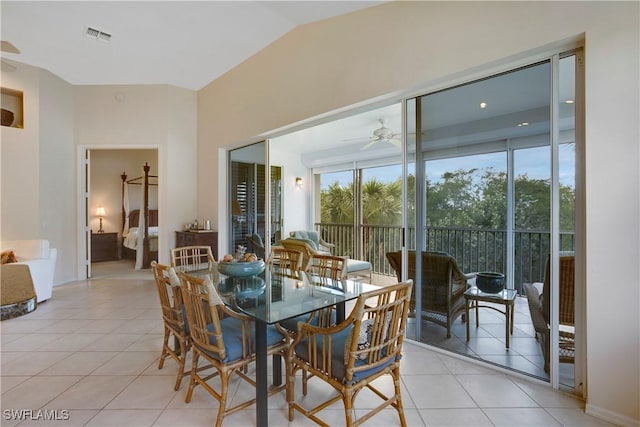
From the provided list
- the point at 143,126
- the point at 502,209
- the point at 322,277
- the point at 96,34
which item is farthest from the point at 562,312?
the point at 143,126

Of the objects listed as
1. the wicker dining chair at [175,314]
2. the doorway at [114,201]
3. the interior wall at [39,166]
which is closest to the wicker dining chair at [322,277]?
the wicker dining chair at [175,314]

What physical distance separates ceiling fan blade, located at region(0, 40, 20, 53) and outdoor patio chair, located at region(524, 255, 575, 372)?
21.8 ft

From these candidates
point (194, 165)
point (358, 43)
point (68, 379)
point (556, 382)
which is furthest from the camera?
point (194, 165)

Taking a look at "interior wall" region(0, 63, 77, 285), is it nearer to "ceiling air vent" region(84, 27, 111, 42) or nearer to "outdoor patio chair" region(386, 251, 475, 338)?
"ceiling air vent" region(84, 27, 111, 42)

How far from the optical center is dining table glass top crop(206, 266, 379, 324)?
1796mm

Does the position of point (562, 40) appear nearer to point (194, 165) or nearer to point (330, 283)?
point (330, 283)

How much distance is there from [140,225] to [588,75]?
716cm

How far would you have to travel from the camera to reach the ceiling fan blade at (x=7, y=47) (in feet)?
13.3

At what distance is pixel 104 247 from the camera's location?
7414mm

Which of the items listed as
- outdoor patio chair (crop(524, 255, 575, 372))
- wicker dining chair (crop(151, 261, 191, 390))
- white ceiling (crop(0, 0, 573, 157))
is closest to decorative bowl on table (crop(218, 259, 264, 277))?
wicker dining chair (crop(151, 261, 191, 390))

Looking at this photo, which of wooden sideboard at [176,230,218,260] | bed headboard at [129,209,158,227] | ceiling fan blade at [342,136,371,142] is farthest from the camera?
bed headboard at [129,209,158,227]

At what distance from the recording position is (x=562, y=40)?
198 cm

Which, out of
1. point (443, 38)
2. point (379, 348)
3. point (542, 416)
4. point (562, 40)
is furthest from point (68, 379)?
point (562, 40)

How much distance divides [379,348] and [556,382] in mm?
1532
